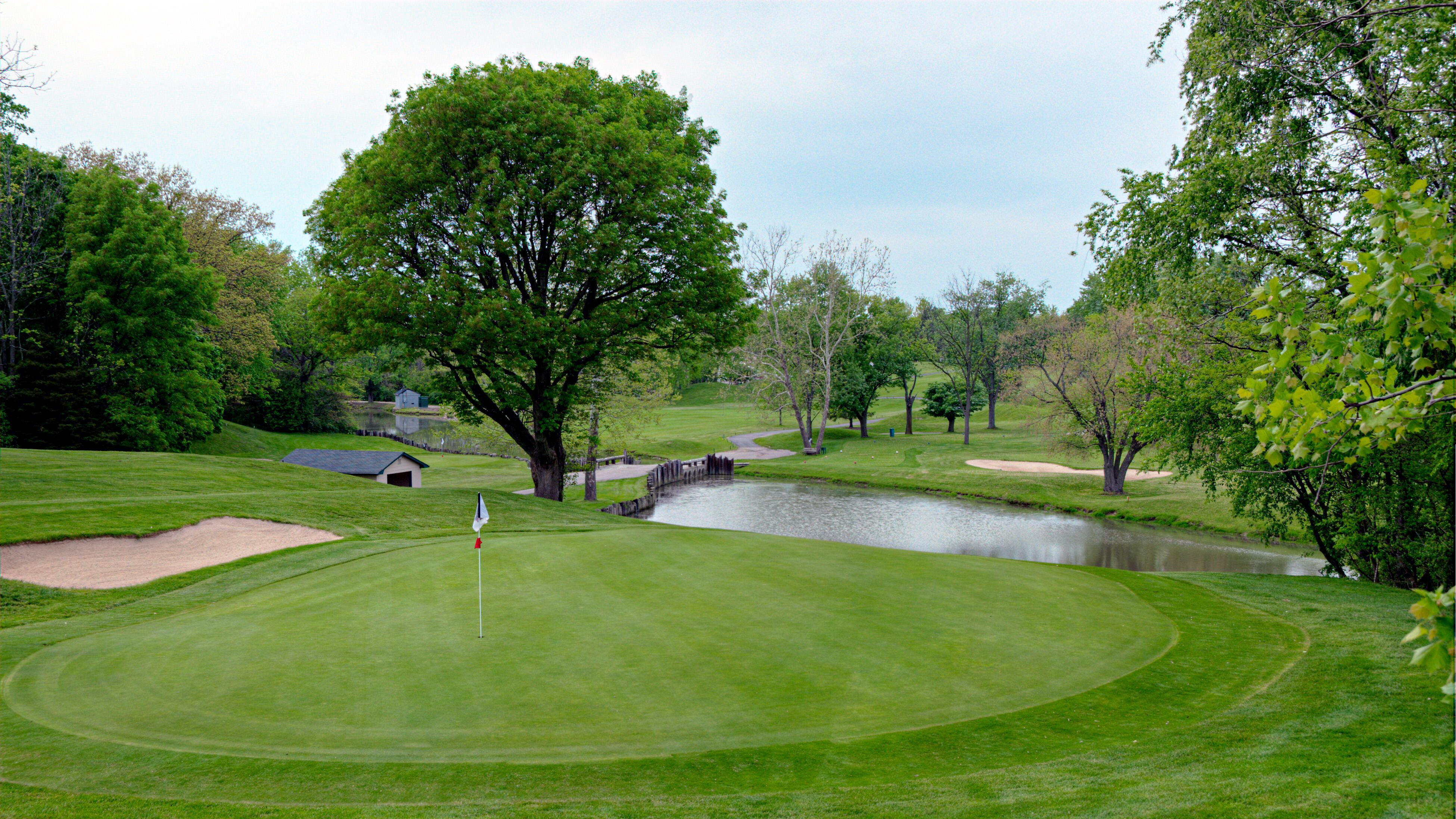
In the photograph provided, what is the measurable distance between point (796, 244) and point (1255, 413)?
55885mm

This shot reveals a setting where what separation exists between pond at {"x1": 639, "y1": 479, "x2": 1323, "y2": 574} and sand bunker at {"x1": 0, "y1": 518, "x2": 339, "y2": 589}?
13369 millimetres

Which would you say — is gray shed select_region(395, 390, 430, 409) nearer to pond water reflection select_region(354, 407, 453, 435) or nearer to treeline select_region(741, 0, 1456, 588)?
pond water reflection select_region(354, 407, 453, 435)

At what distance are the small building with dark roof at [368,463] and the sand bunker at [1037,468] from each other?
102ft

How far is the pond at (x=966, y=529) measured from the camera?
2627 centimetres

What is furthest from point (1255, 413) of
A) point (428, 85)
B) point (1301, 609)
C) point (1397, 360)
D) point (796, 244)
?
point (796, 244)

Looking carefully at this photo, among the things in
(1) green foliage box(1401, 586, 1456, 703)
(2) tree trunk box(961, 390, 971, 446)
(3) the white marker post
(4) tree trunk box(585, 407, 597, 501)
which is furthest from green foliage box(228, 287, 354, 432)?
(1) green foliage box(1401, 586, 1456, 703)

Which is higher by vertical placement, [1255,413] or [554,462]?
[1255,413]

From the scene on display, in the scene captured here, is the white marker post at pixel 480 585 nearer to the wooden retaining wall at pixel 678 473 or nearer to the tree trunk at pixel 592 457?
the tree trunk at pixel 592 457

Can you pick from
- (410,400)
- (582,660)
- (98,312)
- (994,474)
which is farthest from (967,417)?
(410,400)

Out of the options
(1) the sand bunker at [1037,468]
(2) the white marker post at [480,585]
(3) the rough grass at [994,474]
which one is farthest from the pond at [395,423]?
(2) the white marker post at [480,585]

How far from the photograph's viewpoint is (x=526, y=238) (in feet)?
81.4

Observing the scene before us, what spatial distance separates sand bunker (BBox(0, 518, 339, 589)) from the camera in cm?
1405

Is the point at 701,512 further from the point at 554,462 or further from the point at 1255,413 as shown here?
the point at 1255,413

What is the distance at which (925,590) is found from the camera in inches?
463
